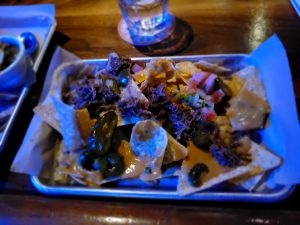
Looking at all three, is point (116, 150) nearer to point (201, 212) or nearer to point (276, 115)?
point (201, 212)

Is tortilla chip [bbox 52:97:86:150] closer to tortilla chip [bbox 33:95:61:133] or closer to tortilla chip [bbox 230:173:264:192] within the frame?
tortilla chip [bbox 33:95:61:133]

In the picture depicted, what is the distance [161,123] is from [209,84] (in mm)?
207

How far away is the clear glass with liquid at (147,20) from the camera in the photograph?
1.01 m

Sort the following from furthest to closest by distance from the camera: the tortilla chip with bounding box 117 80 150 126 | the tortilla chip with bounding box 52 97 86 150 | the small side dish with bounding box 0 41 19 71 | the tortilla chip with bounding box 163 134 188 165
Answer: the small side dish with bounding box 0 41 19 71, the tortilla chip with bounding box 52 97 86 150, the tortilla chip with bounding box 163 134 188 165, the tortilla chip with bounding box 117 80 150 126

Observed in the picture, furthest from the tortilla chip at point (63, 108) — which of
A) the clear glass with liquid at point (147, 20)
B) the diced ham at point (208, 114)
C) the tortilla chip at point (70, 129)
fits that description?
the diced ham at point (208, 114)

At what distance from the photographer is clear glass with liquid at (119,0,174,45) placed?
3.31 ft

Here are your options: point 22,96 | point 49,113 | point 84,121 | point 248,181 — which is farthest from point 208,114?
point 22,96

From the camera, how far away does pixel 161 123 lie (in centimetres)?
65

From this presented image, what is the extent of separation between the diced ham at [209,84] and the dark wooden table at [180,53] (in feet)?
0.68

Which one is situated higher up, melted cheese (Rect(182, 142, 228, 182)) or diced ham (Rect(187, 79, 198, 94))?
diced ham (Rect(187, 79, 198, 94))

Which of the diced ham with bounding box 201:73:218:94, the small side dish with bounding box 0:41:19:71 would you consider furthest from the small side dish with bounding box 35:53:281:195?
the small side dish with bounding box 0:41:19:71

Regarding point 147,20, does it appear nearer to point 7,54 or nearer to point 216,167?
point 7,54

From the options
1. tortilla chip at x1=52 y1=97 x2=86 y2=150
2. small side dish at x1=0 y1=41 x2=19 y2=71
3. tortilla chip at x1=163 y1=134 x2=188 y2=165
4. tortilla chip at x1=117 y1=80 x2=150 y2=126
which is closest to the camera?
tortilla chip at x1=117 y1=80 x2=150 y2=126

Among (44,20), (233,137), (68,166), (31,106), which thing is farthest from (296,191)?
(44,20)
